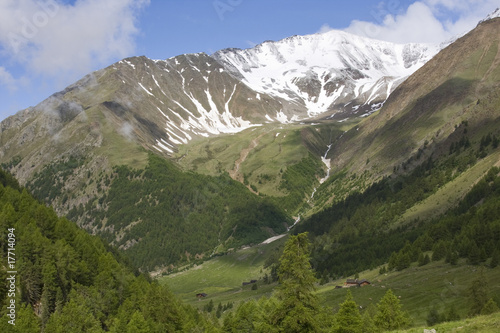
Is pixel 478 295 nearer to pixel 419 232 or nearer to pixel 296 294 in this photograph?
pixel 296 294

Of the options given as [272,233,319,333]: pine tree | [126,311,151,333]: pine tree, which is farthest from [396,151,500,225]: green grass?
[272,233,319,333]: pine tree

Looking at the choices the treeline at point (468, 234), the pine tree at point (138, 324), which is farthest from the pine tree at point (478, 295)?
the pine tree at point (138, 324)

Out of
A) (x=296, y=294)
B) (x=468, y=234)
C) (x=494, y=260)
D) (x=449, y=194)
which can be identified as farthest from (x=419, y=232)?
(x=296, y=294)

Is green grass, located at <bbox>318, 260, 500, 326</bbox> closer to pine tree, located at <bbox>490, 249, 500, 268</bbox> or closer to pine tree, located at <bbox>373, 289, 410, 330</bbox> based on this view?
pine tree, located at <bbox>490, 249, 500, 268</bbox>

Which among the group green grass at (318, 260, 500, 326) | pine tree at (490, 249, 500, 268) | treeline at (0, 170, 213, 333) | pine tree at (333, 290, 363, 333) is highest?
treeline at (0, 170, 213, 333)

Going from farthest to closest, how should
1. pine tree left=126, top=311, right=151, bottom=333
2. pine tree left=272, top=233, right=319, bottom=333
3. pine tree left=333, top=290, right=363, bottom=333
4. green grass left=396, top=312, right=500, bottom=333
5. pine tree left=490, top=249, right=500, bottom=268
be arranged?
pine tree left=490, top=249, right=500, bottom=268 → pine tree left=126, top=311, right=151, bottom=333 → pine tree left=333, top=290, right=363, bottom=333 → pine tree left=272, top=233, right=319, bottom=333 → green grass left=396, top=312, right=500, bottom=333

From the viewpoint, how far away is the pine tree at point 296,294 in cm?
3628

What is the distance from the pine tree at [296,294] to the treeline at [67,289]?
29951 mm

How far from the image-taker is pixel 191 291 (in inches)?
7303

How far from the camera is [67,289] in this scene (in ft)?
233

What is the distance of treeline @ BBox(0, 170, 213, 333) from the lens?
59.8m

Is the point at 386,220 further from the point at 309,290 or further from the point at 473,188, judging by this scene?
the point at 309,290

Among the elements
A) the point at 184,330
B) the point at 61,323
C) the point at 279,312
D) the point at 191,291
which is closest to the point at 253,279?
the point at 191,291

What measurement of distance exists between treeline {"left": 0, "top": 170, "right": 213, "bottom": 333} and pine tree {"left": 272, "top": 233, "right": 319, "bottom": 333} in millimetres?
29951
